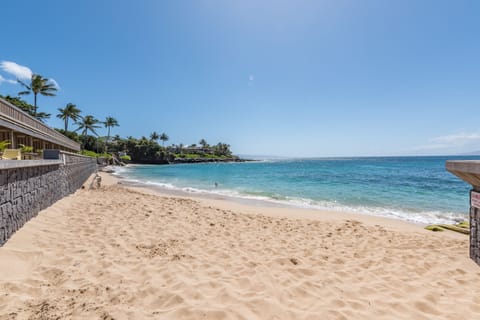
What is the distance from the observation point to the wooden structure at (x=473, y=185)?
11.4ft

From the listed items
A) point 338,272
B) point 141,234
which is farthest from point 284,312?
point 141,234

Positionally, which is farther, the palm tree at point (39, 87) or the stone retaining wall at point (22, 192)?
the palm tree at point (39, 87)

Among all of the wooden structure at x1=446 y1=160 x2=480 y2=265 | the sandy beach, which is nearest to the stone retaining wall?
the sandy beach

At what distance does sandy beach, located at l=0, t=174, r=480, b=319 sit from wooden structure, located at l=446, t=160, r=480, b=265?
356mm

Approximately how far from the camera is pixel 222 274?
12.0 ft

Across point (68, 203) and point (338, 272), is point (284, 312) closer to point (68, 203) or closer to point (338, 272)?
point (338, 272)

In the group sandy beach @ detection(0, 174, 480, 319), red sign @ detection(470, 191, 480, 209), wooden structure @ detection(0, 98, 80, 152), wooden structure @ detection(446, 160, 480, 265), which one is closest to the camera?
sandy beach @ detection(0, 174, 480, 319)

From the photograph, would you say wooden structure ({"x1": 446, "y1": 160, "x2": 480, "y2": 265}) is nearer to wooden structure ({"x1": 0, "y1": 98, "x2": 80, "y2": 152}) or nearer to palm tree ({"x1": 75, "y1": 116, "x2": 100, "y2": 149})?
wooden structure ({"x1": 0, "y1": 98, "x2": 80, "y2": 152})

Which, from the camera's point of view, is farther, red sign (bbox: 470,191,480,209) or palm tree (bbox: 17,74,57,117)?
palm tree (bbox: 17,74,57,117)

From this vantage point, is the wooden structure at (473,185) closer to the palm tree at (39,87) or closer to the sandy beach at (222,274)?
the sandy beach at (222,274)

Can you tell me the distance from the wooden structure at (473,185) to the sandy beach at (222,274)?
356 mm

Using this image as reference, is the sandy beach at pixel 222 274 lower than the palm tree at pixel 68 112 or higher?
lower

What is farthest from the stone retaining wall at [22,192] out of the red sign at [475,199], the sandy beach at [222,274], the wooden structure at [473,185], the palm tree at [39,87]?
the palm tree at [39,87]

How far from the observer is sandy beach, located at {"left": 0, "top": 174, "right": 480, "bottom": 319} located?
2.74 m
